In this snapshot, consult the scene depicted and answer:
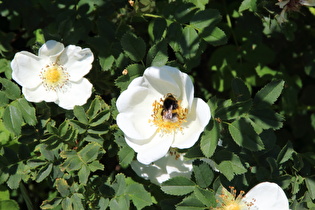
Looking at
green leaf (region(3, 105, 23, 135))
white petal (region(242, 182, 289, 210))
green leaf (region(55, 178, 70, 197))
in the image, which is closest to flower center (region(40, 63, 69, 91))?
green leaf (region(3, 105, 23, 135))

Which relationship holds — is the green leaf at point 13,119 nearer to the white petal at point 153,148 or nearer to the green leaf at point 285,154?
the white petal at point 153,148

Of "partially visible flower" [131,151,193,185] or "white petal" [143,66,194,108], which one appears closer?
"white petal" [143,66,194,108]

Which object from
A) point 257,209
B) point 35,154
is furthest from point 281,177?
point 35,154

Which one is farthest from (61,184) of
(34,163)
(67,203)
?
(34,163)

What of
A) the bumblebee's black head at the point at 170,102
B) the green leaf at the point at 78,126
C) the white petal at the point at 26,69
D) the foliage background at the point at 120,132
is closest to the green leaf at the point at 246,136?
the foliage background at the point at 120,132

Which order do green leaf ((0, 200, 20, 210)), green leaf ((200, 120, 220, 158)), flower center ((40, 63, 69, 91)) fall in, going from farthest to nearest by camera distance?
green leaf ((0, 200, 20, 210)) → flower center ((40, 63, 69, 91)) → green leaf ((200, 120, 220, 158))

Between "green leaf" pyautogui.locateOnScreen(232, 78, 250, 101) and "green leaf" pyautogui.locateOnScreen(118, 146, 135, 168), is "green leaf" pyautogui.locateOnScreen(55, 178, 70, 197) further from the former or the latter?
"green leaf" pyautogui.locateOnScreen(232, 78, 250, 101)
